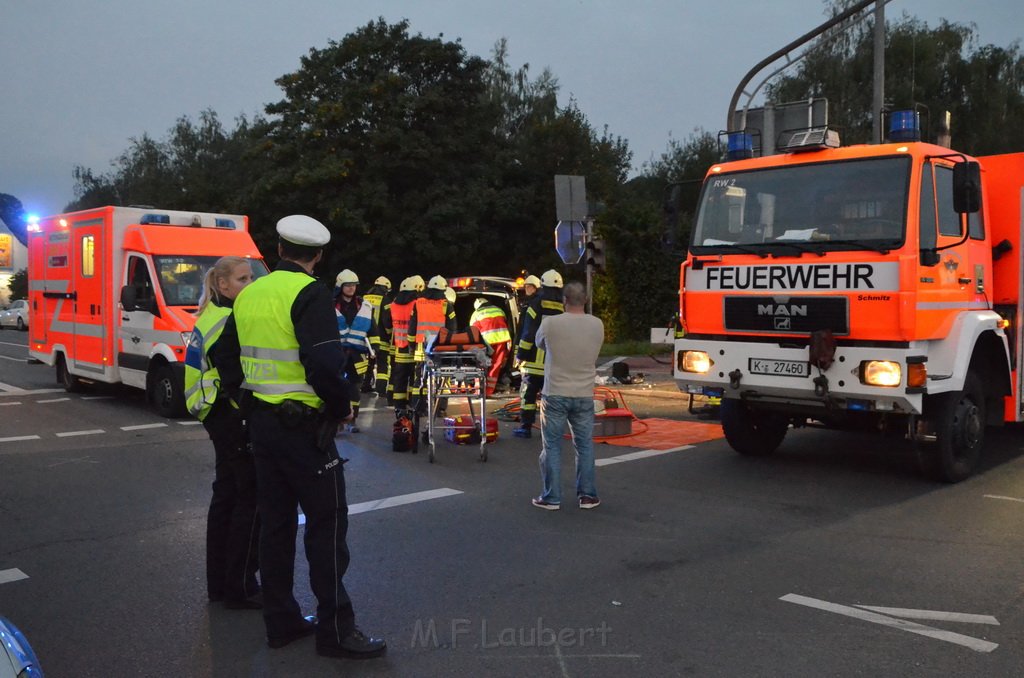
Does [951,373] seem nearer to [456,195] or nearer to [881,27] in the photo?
[881,27]

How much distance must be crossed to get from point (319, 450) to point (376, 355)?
8.68 m

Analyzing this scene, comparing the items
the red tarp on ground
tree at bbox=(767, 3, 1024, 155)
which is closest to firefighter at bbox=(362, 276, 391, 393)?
the red tarp on ground

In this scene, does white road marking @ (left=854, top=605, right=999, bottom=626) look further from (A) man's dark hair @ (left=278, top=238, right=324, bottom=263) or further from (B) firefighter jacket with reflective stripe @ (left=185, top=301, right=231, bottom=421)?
(B) firefighter jacket with reflective stripe @ (left=185, top=301, right=231, bottom=421)

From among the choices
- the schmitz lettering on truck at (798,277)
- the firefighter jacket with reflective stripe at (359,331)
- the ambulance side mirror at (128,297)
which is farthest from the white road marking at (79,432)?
the schmitz lettering on truck at (798,277)

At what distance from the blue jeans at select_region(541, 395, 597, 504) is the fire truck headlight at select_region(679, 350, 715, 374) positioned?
172 centimetres

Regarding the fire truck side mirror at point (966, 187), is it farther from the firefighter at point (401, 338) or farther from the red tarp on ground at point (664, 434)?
the firefighter at point (401, 338)

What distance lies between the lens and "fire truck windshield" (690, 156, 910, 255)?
7.36 metres

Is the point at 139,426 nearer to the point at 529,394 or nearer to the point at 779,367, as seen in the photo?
the point at 529,394

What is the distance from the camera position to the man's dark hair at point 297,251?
4.13 meters

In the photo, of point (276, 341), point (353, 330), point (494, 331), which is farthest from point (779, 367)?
point (494, 331)

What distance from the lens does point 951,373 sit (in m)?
7.43

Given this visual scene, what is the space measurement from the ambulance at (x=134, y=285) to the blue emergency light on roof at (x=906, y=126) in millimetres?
7995

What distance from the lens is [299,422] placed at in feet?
13.1

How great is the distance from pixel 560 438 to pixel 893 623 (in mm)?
2926
